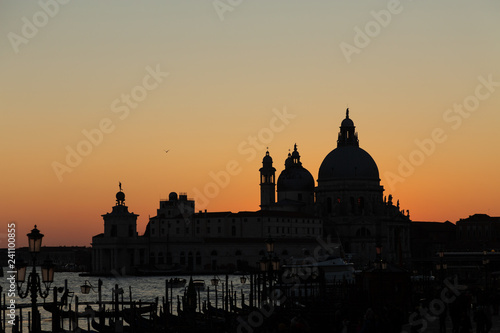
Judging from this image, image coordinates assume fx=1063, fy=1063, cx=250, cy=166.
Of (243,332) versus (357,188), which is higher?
(357,188)

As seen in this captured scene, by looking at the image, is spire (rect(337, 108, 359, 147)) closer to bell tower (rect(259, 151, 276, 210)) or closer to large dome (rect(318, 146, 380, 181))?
large dome (rect(318, 146, 380, 181))

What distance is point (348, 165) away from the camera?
518ft

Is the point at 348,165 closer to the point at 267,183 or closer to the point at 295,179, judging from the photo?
the point at 295,179

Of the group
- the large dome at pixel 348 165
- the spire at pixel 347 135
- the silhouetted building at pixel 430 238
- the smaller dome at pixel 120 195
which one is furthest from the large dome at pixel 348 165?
the smaller dome at pixel 120 195

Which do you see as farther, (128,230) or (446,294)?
(128,230)

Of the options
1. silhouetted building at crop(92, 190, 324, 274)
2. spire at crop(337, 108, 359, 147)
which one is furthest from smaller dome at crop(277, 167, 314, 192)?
silhouetted building at crop(92, 190, 324, 274)

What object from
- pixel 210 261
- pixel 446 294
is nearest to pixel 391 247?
pixel 210 261

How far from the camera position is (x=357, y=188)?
6186 inches

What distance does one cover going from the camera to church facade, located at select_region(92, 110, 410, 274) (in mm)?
140875

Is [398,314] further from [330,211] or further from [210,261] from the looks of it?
[330,211]

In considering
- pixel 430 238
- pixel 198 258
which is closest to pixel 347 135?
pixel 430 238

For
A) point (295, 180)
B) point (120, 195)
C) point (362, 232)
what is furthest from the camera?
point (295, 180)

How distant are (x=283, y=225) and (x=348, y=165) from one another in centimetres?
1522

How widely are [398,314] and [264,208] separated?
14204 centimetres
